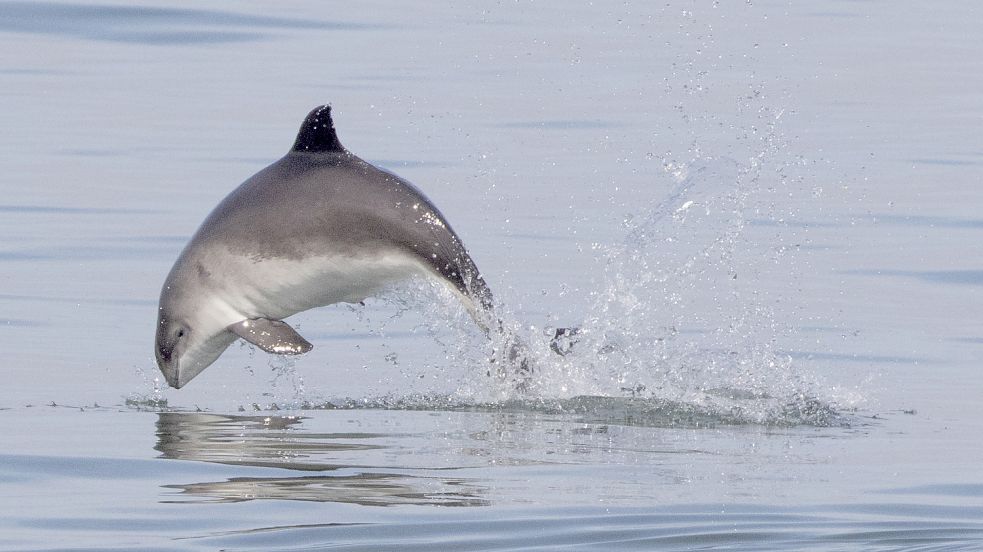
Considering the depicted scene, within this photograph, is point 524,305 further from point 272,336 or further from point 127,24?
point 127,24

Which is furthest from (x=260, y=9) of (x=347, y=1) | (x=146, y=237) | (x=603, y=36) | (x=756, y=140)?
(x=146, y=237)

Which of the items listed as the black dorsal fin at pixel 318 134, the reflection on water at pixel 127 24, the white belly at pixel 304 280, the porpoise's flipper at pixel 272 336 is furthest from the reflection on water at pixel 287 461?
the reflection on water at pixel 127 24

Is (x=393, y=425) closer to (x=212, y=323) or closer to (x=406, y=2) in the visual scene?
(x=212, y=323)

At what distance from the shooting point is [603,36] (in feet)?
120


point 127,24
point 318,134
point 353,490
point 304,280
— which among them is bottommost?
point 353,490

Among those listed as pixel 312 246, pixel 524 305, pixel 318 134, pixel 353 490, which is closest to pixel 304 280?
pixel 312 246

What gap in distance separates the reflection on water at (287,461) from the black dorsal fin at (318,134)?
149cm

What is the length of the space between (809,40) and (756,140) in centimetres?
997

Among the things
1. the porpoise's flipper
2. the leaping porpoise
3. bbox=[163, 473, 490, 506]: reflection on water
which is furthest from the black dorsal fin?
bbox=[163, 473, 490, 506]: reflection on water

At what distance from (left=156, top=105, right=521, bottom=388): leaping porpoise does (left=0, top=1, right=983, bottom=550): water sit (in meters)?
0.35

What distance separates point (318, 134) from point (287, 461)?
2482 mm

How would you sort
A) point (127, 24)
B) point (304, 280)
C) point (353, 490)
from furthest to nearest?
1. point (127, 24)
2. point (304, 280)
3. point (353, 490)

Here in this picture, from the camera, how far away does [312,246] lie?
10492 millimetres

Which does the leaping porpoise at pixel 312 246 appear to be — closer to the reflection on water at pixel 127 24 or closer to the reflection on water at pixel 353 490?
the reflection on water at pixel 353 490
